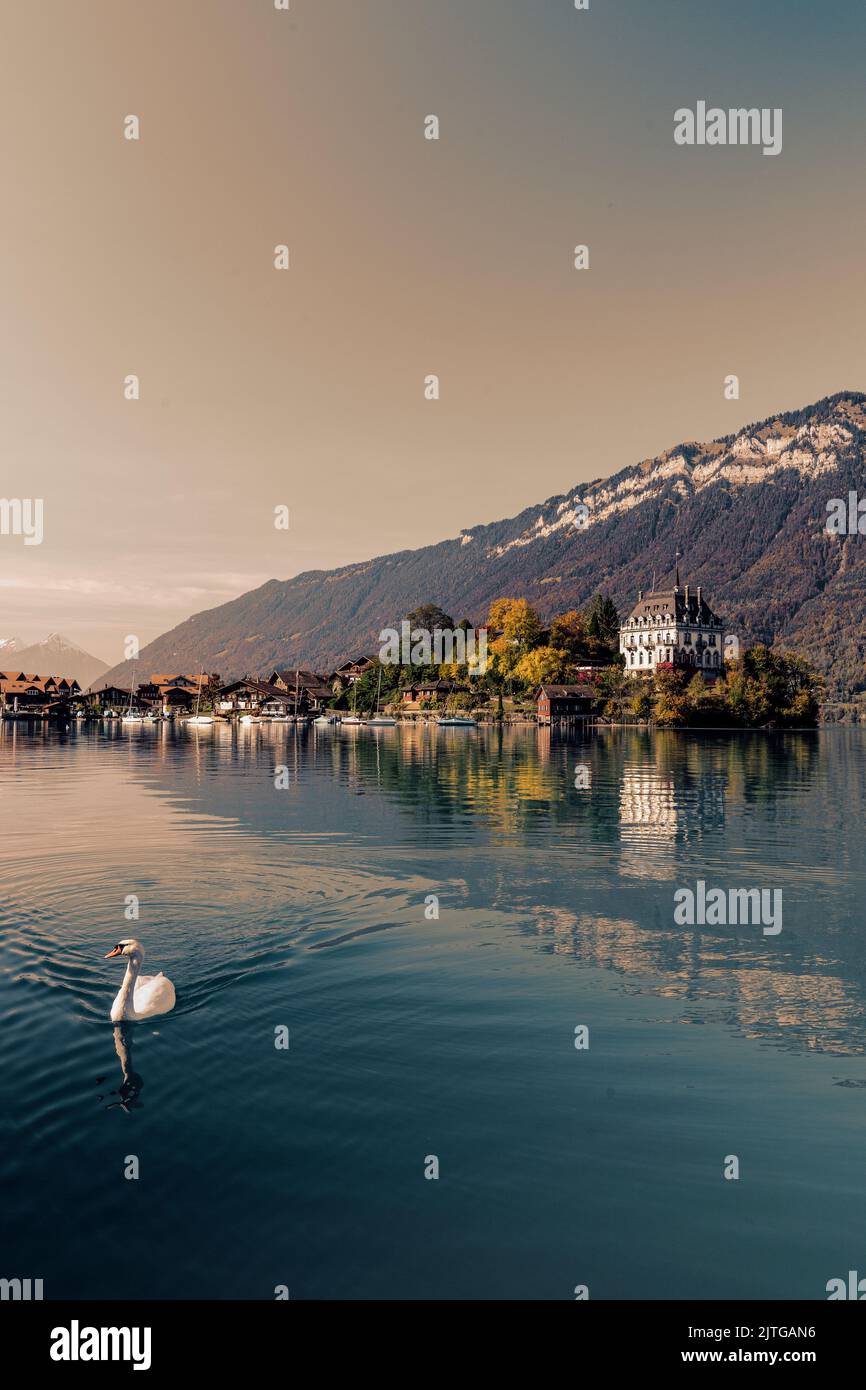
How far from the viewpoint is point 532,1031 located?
14086mm

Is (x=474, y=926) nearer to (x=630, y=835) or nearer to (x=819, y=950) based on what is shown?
(x=819, y=950)

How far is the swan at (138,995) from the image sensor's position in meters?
14.1

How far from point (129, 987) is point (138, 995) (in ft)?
0.70

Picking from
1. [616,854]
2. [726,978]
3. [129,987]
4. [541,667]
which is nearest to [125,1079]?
[129,987]

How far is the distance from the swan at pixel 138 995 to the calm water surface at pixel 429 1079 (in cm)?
32

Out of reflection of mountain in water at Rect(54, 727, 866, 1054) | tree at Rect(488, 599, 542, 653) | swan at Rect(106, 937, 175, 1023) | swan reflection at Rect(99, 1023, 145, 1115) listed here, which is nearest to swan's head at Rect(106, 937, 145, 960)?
swan at Rect(106, 937, 175, 1023)

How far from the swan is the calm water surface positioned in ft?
1.06

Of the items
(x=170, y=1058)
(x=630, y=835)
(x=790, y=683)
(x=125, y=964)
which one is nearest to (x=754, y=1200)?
(x=170, y=1058)

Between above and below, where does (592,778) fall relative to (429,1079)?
below

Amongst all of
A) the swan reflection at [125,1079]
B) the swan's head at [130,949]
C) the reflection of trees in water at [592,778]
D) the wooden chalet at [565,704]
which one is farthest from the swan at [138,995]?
the wooden chalet at [565,704]

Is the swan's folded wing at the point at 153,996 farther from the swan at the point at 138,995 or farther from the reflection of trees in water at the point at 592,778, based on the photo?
the reflection of trees in water at the point at 592,778

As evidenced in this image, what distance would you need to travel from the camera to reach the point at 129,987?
14297mm

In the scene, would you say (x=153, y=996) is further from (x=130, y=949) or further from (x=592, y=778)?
(x=592, y=778)
